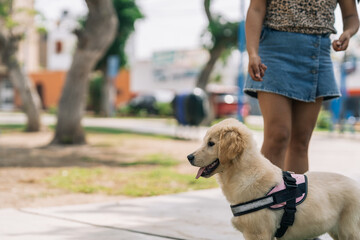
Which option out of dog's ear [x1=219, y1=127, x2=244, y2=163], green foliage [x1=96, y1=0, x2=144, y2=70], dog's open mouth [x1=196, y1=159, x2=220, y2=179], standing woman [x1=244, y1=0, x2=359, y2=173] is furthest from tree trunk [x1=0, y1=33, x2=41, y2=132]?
green foliage [x1=96, y1=0, x2=144, y2=70]

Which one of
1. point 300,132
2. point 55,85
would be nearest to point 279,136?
point 300,132

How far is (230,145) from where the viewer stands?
9.12ft

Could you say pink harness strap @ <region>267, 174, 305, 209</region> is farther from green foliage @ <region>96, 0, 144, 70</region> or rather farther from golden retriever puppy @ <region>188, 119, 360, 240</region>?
green foliage @ <region>96, 0, 144, 70</region>

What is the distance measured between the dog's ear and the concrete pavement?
38 cm

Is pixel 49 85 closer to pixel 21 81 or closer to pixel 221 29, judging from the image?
pixel 221 29

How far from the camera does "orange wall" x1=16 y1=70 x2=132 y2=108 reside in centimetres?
4462

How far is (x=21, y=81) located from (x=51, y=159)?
6.95 metres

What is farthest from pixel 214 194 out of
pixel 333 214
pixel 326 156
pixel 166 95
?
pixel 166 95

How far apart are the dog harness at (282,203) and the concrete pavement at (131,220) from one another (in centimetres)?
46

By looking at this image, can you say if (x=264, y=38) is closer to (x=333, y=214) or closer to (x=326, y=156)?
(x=333, y=214)

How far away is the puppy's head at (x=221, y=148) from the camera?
279 cm

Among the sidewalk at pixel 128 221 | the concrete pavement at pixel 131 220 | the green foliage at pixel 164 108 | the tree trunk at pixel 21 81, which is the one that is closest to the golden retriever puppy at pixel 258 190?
the concrete pavement at pixel 131 220

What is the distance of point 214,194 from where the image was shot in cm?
549

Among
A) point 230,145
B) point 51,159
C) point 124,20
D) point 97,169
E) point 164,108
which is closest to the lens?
point 230,145
